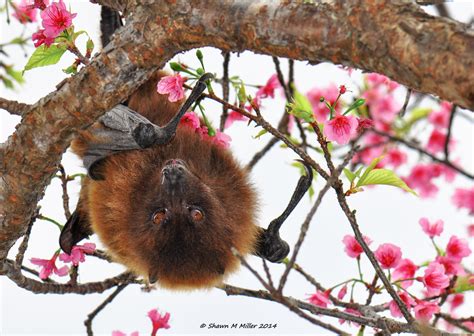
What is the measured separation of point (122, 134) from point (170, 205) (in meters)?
0.67

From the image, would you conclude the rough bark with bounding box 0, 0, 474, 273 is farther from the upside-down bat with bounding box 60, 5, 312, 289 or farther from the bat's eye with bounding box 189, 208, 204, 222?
the bat's eye with bounding box 189, 208, 204, 222

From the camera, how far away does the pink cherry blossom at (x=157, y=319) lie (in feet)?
16.5

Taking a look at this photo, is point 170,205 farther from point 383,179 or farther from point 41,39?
point 383,179

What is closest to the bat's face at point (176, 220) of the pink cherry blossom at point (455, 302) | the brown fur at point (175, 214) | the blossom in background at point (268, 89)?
the brown fur at point (175, 214)

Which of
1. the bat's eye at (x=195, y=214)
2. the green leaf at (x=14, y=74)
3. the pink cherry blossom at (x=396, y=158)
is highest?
the pink cherry blossom at (x=396, y=158)

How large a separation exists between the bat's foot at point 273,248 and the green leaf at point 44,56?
2417 mm

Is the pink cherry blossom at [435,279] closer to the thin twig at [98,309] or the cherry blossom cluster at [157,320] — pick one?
the cherry blossom cluster at [157,320]

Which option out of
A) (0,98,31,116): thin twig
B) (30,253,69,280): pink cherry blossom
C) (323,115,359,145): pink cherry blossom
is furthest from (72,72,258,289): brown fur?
(323,115,359,145): pink cherry blossom

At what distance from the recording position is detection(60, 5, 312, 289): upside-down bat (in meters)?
5.24

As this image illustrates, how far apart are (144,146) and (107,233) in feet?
3.85

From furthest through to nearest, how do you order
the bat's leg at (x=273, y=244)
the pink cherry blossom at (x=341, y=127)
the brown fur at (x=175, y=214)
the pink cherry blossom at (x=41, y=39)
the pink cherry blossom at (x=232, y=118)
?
the pink cherry blossom at (x=232, y=118), the bat's leg at (x=273, y=244), the brown fur at (x=175, y=214), the pink cherry blossom at (x=41, y=39), the pink cherry blossom at (x=341, y=127)

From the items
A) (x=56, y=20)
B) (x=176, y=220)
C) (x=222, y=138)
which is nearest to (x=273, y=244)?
(x=176, y=220)

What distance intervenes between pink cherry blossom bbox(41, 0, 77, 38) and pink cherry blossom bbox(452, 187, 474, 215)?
611 cm

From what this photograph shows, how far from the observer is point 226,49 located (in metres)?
3.28
